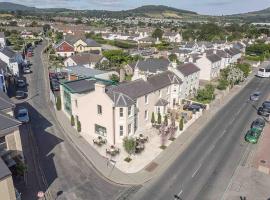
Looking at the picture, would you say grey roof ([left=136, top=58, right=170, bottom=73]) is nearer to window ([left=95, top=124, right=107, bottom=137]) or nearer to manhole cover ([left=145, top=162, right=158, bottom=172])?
window ([left=95, top=124, right=107, bottom=137])

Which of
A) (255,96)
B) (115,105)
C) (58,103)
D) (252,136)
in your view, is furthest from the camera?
(255,96)

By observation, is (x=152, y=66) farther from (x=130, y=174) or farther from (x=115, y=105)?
(x=130, y=174)

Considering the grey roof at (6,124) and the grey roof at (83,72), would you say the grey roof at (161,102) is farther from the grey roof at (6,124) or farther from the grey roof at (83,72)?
the grey roof at (6,124)

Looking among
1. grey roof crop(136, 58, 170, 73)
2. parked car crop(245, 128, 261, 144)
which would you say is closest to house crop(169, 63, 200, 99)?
grey roof crop(136, 58, 170, 73)

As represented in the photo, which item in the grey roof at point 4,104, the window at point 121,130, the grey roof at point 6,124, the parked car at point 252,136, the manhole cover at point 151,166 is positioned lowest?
the manhole cover at point 151,166

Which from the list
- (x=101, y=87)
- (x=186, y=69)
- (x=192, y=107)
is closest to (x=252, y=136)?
(x=192, y=107)

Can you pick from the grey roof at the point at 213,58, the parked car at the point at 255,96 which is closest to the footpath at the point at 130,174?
the parked car at the point at 255,96

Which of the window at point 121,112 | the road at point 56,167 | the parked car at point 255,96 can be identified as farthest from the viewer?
the parked car at point 255,96

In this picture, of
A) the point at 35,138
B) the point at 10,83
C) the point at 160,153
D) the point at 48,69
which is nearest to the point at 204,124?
the point at 160,153
